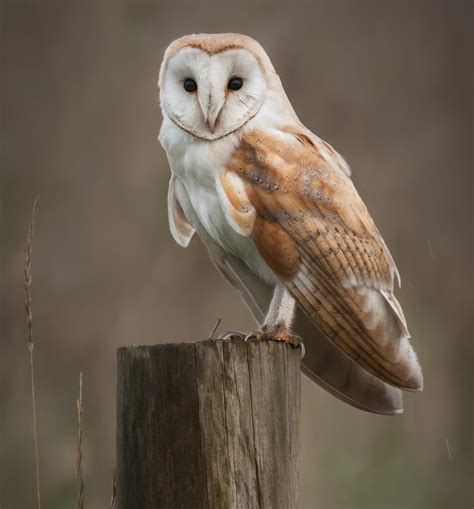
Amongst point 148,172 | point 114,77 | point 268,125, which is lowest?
point 268,125

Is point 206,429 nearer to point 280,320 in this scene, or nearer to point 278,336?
point 278,336

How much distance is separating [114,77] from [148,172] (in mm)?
827

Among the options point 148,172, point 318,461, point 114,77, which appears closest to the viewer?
point 318,461

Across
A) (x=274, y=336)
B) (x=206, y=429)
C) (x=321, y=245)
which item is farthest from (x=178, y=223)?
(x=206, y=429)

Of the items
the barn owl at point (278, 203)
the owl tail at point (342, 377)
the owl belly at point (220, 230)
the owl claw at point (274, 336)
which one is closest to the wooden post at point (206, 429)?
the owl claw at point (274, 336)

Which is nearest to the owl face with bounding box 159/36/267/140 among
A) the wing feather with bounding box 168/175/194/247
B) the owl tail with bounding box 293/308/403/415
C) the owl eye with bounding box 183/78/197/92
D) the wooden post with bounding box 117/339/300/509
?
the owl eye with bounding box 183/78/197/92

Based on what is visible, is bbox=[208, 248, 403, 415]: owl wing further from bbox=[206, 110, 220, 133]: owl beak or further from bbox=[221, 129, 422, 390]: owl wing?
bbox=[206, 110, 220, 133]: owl beak

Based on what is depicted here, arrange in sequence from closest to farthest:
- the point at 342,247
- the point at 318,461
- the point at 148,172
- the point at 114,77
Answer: the point at 342,247 < the point at 318,461 < the point at 148,172 < the point at 114,77

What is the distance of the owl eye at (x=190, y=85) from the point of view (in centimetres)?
268

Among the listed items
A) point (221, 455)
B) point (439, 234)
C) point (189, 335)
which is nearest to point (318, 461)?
point (189, 335)

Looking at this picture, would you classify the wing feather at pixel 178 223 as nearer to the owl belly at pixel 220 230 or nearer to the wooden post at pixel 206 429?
the owl belly at pixel 220 230

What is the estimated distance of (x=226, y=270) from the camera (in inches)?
118

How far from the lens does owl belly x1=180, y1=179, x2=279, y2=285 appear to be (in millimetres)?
2686

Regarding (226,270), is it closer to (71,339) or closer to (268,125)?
(268,125)
